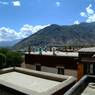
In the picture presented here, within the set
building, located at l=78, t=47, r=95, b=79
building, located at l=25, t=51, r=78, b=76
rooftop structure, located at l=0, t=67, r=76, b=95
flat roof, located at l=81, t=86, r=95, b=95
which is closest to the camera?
flat roof, located at l=81, t=86, r=95, b=95

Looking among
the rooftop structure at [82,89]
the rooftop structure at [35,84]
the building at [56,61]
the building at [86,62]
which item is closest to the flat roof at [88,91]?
the rooftop structure at [82,89]

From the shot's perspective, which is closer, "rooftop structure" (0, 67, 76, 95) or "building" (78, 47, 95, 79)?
"rooftop structure" (0, 67, 76, 95)

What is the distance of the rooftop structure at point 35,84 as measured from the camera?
34.1 ft

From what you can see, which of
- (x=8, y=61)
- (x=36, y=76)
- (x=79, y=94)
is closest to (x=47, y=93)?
(x=79, y=94)

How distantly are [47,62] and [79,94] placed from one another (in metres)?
21.1

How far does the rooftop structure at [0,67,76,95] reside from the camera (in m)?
10.4

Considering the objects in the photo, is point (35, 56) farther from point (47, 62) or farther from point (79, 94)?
point (79, 94)

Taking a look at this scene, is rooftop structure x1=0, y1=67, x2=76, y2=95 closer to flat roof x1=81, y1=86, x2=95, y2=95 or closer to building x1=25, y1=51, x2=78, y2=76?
flat roof x1=81, y1=86, x2=95, y2=95

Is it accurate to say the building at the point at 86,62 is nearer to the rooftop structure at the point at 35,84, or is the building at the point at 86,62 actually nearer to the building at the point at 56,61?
the building at the point at 56,61

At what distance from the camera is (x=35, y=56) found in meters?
31.1

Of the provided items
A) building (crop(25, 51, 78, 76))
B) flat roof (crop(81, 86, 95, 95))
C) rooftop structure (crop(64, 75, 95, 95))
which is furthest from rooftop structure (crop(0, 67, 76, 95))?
building (crop(25, 51, 78, 76))

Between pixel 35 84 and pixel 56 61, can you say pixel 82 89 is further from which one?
pixel 56 61

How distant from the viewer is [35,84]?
44.5ft

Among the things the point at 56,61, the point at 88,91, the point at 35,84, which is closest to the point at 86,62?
the point at 56,61
